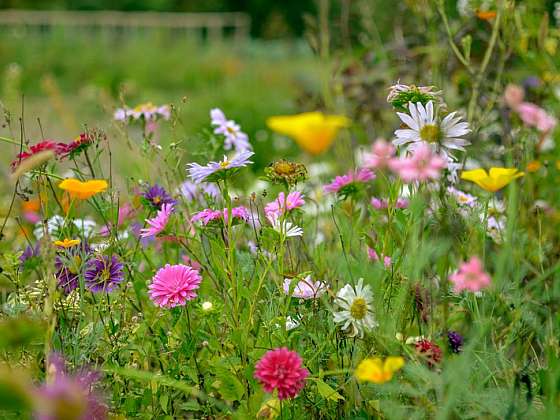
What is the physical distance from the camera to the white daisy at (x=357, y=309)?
1144 millimetres

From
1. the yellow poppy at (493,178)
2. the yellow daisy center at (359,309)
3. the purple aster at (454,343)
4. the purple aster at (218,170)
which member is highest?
the yellow poppy at (493,178)

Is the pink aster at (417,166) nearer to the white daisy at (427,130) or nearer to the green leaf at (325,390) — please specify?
the white daisy at (427,130)

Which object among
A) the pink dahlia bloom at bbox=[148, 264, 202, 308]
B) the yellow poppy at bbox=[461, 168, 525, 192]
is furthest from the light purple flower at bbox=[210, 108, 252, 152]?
the yellow poppy at bbox=[461, 168, 525, 192]

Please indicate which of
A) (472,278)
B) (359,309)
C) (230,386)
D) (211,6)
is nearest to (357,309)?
(359,309)

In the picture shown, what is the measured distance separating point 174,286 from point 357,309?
29 cm

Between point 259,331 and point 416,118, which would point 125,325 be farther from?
point 416,118

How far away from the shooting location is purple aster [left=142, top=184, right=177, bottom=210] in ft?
4.81

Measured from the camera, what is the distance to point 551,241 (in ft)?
6.32

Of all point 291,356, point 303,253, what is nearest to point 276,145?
point 303,253

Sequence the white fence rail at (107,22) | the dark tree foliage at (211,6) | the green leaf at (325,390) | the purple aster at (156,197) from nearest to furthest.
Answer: the green leaf at (325,390)
the purple aster at (156,197)
the white fence rail at (107,22)
the dark tree foliage at (211,6)

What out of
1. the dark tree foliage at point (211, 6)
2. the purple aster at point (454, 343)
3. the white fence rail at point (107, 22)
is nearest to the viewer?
the purple aster at point (454, 343)

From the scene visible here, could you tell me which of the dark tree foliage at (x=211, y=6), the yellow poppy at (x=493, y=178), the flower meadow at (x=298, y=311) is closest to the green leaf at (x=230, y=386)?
the flower meadow at (x=298, y=311)

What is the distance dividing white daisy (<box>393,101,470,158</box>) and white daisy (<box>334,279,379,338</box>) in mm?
234

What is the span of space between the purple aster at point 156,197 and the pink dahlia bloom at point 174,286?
0.28 m
